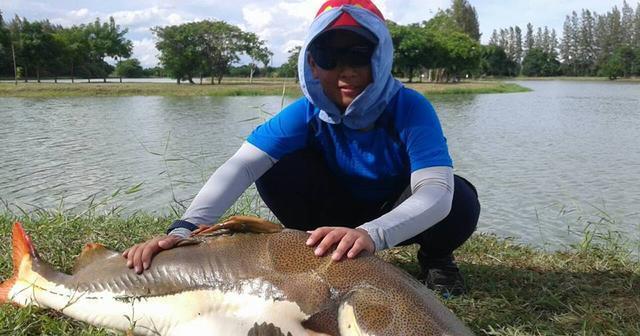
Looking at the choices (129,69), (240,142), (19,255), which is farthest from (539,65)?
(19,255)

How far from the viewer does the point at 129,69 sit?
255ft

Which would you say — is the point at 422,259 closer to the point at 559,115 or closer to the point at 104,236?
the point at 104,236

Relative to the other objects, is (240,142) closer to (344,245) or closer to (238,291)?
(238,291)

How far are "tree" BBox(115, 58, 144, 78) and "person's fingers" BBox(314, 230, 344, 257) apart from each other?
76.1 m

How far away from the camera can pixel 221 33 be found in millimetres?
50188

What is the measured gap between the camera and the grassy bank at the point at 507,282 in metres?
2.52

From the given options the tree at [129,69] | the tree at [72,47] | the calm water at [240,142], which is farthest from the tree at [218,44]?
the calm water at [240,142]

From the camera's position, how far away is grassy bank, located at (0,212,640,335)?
8.28 ft

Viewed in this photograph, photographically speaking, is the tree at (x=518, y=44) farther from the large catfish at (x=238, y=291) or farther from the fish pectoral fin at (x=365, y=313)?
the fish pectoral fin at (x=365, y=313)

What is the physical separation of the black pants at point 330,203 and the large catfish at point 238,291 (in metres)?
0.88

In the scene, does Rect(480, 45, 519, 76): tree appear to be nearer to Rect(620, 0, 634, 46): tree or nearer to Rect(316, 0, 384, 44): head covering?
Rect(620, 0, 634, 46): tree

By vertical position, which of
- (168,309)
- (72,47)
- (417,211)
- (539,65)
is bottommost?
(168,309)

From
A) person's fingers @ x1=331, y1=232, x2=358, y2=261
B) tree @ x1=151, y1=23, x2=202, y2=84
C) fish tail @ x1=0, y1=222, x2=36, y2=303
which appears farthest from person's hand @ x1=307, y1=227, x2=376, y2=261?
tree @ x1=151, y1=23, x2=202, y2=84

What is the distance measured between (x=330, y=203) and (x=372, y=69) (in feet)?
2.83
